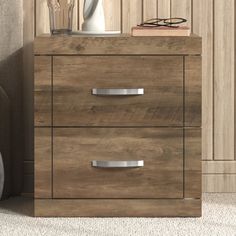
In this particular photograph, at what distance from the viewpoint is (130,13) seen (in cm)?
310

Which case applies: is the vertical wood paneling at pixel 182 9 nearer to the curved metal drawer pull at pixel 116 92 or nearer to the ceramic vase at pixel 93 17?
the ceramic vase at pixel 93 17

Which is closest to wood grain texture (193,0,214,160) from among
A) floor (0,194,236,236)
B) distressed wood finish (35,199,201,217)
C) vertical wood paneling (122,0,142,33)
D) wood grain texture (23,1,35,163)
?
vertical wood paneling (122,0,142,33)

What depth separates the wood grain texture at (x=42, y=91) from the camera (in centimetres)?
264

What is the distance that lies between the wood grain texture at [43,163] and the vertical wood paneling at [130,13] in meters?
0.64

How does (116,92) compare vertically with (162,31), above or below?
below

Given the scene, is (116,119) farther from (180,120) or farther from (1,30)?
(1,30)

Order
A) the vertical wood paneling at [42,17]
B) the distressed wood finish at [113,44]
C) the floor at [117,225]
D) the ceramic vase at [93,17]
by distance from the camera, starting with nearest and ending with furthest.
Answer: the floor at [117,225], the distressed wood finish at [113,44], the ceramic vase at [93,17], the vertical wood paneling at [42,17]

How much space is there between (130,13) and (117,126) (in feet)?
2.00

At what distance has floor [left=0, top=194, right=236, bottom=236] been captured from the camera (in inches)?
97.3

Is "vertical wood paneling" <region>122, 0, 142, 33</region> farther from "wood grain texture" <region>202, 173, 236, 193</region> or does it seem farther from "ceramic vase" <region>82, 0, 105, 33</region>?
"wood grain texture" <region>202, 173, 236, 193</region>

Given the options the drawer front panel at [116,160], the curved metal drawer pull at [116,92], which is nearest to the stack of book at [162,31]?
the curved metal drawer pull at [116,92]

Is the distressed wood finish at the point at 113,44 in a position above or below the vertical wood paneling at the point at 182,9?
below

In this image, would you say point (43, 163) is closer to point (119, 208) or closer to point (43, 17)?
point (119, 208)

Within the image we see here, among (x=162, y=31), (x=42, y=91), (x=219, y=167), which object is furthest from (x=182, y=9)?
(x=42, y=91)
